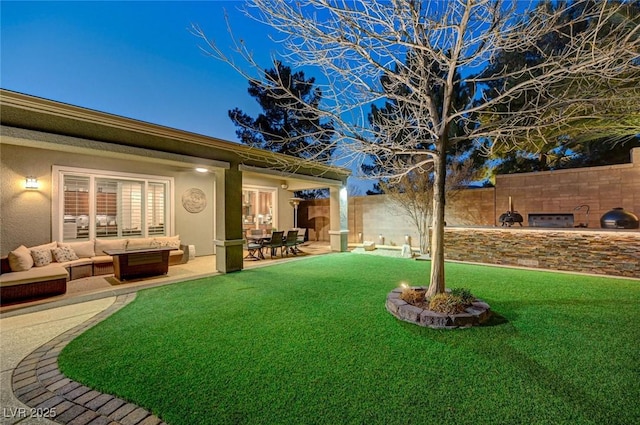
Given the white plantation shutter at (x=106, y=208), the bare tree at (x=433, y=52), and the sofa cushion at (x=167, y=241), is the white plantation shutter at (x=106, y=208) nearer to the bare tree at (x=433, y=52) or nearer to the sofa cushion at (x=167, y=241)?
the sofa cushion at (x=167, y=241)

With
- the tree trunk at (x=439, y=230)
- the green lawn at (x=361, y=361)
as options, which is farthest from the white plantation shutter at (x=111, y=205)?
the tree trunk at (x=439, y=230)

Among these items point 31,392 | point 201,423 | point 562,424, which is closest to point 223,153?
point 31,392

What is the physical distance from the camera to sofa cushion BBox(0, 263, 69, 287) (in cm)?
449

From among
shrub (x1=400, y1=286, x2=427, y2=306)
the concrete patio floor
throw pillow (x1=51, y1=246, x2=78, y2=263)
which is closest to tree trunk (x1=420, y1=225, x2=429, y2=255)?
shrub (x1=400, y1=286, x2=427, y2=306)

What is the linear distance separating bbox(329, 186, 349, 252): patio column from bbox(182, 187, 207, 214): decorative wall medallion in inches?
178

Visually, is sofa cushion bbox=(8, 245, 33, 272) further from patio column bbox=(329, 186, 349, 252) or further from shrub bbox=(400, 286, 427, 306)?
patio column bbox=(329, 186, 349, 252)

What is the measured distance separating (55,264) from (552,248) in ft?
36.5

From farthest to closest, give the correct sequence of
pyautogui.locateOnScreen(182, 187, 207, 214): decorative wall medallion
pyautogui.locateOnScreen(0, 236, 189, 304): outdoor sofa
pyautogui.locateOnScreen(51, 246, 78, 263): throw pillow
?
pyautogui.locateOnScreen(182, 187, 207, 214): decorative wall medallion, pyautogui.locateOnScreen(51, 246, 78, 263): throw pillow, pyautogui.locateOnScreen(0, 236, 189, 304): outdoor sofa

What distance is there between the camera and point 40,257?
5.71m

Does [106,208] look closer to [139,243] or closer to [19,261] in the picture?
[139,243]

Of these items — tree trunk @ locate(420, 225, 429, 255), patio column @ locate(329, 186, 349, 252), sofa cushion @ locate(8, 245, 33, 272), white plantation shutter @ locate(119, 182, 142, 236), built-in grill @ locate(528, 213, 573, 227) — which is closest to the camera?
sofa cushion @ locate(8, 245, 33, 272)

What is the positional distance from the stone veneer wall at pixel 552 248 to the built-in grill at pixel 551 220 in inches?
54.0

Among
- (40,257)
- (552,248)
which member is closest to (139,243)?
(40,257)

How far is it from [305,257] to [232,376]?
6.59m
